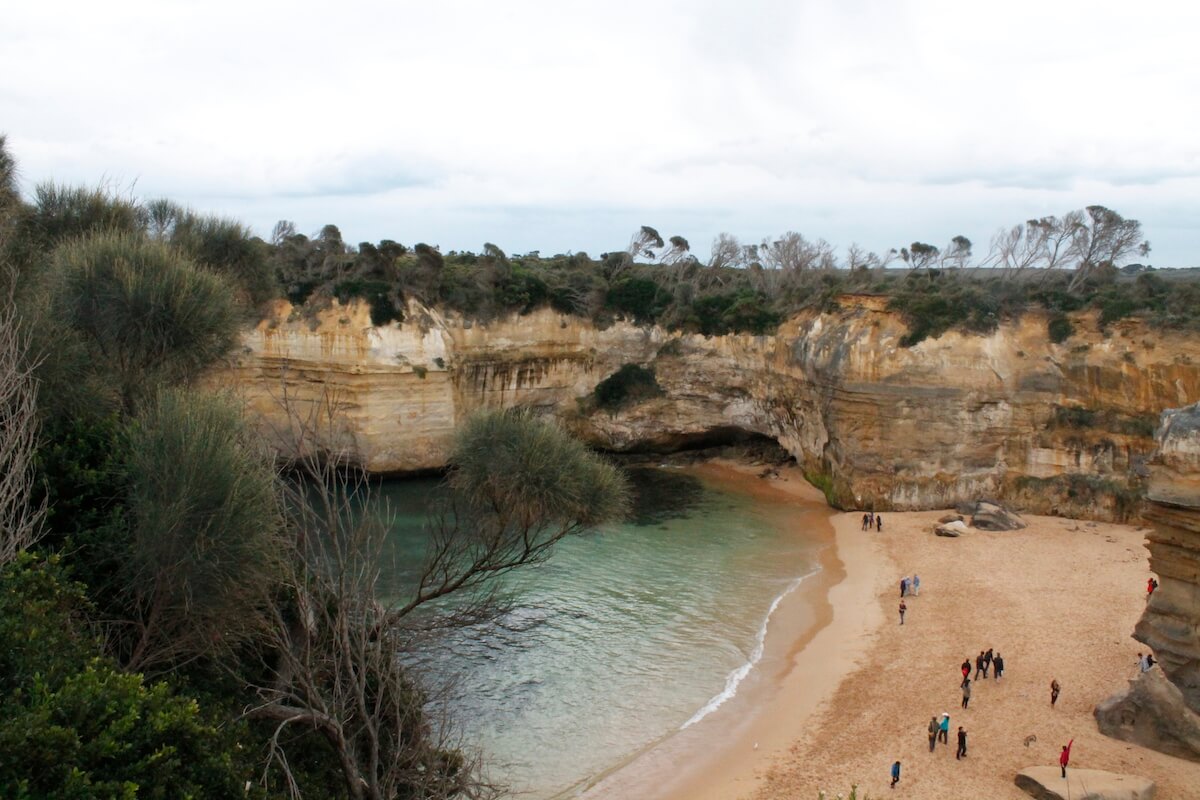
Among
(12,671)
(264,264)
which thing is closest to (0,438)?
(12,671)

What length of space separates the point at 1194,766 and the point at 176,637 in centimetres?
1570

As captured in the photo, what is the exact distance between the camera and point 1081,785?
12.9 meters

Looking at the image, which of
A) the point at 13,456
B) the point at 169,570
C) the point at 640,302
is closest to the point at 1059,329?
the point at 640,302

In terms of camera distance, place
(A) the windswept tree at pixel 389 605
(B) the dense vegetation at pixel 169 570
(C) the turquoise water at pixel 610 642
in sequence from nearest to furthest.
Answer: (B) the dense vegetation at pixel 169 570 → (A) the windswept tree at pixel 389 605 → (C) the turquoise water at pixel 610 642

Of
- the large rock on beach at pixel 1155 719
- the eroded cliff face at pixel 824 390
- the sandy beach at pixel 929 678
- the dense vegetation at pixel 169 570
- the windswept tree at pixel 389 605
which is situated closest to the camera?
the dense vegetation at pixel 169 570

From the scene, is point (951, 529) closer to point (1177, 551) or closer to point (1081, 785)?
point (1177, 551)

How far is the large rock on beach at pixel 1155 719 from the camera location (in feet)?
46.4

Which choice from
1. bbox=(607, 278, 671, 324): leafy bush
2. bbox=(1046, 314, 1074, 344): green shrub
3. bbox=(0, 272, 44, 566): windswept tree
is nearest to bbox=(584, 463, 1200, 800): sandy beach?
bbox=(1046, 314, 1074, 344): green shrub

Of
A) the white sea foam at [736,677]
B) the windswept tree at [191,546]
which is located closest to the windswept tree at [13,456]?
the windswept tree at [191,546]

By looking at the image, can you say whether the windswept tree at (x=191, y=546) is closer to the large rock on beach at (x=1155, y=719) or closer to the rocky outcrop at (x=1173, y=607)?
the rocky outcrop at (x=1173, y=607)

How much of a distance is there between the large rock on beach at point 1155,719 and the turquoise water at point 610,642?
7400mm

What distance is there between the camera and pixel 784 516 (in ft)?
106

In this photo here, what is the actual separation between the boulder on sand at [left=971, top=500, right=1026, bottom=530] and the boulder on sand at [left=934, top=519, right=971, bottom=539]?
78 cm

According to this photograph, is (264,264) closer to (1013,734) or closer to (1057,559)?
(1013,734)
